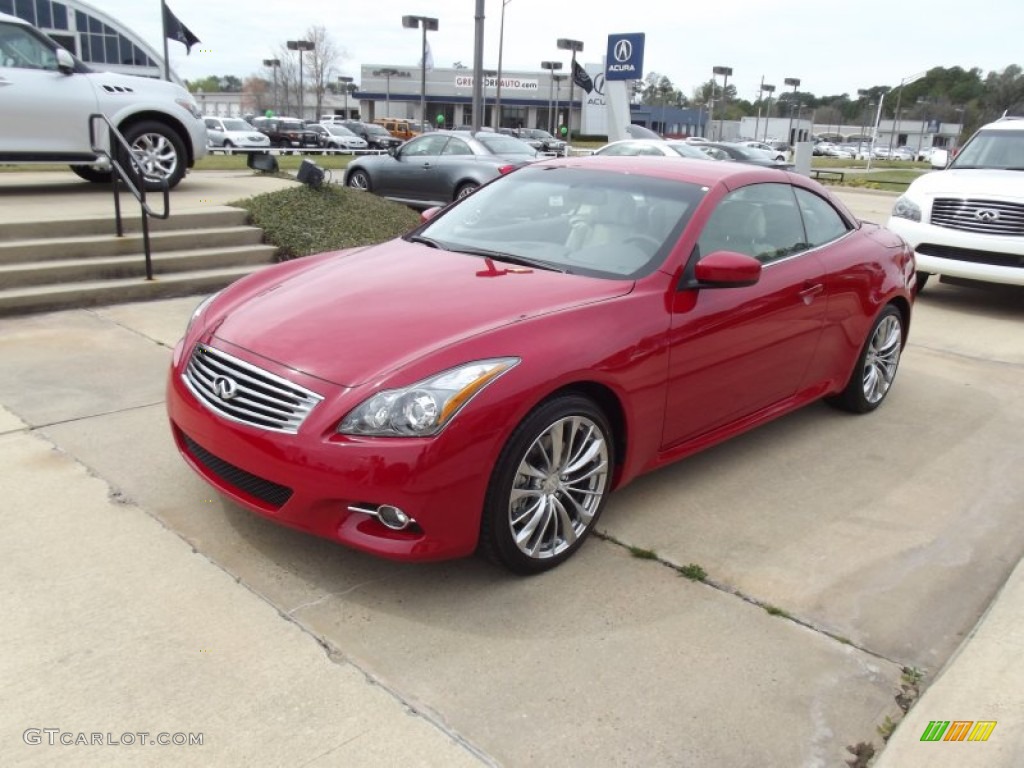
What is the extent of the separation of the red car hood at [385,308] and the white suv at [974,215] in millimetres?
6375

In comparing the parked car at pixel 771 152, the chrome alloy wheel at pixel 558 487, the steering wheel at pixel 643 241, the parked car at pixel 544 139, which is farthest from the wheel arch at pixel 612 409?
the parked car at pixel 544 139

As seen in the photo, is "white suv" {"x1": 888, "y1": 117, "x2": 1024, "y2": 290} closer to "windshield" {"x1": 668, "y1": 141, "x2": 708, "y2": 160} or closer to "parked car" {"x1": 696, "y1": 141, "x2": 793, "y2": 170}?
"windshield" {"x1": 668, "y1": 141, "x2": 708, "y2": 160}

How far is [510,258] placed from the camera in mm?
4043

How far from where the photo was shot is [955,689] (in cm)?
270

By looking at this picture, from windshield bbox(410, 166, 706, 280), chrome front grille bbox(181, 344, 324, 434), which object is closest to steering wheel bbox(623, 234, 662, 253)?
windshield bbox(410, 166, 706, 280)

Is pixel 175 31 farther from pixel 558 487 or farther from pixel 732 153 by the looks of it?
pixel 558 487

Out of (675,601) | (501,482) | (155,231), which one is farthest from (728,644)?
(155,231)

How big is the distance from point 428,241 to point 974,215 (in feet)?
21.5

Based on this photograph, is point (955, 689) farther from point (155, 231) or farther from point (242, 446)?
point (155, 231)

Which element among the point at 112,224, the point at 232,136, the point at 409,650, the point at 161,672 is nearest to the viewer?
the point at 161,672

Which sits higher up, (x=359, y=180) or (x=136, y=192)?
(x=136, y=192)

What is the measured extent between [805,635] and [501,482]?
47.5 inches

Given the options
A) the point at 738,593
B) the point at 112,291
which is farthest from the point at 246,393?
the point at 112,291

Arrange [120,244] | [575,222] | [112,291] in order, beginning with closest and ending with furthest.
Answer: [575,222] → [112,291] → [120,244]
